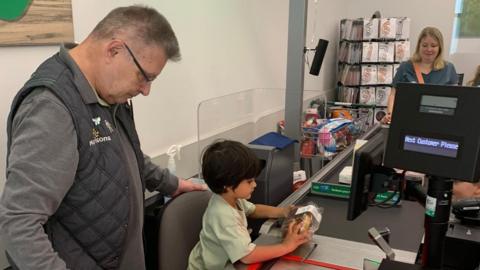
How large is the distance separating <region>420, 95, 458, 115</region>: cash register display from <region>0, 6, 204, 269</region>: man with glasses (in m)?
0.63

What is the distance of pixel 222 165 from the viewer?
1495 mm

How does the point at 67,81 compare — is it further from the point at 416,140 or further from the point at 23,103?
the point at 416,140

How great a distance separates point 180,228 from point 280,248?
43cm

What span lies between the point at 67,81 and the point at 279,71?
10.7 ft

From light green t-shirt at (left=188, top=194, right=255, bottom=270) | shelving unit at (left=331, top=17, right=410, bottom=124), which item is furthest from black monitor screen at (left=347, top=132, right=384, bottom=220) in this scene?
shelving unit at (left=331, top=17, right=410, bottom=124)

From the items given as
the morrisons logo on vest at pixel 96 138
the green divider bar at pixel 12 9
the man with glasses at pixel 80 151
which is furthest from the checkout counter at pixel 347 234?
the green divider bar at pixel 12 9

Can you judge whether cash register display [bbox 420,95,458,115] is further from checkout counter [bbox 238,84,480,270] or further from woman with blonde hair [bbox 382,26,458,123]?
woman with blonde hair [bbox 382,26,458,123]

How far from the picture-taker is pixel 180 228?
156cm

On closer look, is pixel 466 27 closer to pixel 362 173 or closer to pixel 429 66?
pixel 429 66

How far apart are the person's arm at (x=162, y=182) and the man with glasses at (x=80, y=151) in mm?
334

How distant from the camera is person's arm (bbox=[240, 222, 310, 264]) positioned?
1.28 m

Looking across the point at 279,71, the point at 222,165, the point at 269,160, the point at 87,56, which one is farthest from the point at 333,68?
the point at 87,56

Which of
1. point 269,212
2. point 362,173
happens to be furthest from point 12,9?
point 362,173

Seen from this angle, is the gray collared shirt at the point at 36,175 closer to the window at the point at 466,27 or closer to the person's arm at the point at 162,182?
the person's arm at the point at 162,182
